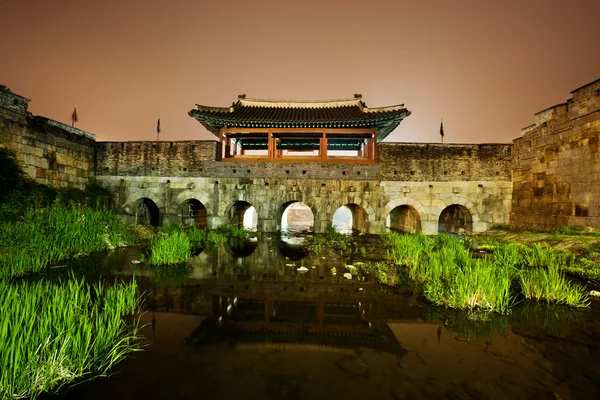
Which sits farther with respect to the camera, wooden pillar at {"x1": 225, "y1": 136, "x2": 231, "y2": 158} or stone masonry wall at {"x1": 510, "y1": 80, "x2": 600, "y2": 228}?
wooden pillar at {"x1": 225, "y1": 136, "x2": 231, "y2": 158}

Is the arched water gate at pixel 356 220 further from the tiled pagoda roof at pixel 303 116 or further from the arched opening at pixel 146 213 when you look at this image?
the arched opening at pixel 146 213

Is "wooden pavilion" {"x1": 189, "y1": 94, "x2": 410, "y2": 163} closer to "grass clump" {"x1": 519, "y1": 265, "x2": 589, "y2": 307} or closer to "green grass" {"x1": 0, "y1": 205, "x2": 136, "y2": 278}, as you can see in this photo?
"green grass" {"x1": 0, "y1": 205, "x2": 136, "y2": 278}

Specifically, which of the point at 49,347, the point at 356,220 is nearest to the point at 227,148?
the point at 356,220

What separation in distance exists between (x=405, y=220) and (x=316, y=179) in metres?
7.95

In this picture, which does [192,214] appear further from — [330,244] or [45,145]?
[330,244]

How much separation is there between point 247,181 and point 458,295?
12.4 meters

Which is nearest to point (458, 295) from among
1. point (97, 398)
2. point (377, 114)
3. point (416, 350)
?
point (416, 350)

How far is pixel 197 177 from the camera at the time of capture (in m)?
15.4

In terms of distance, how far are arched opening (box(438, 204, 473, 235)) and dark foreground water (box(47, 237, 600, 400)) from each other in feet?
37.0

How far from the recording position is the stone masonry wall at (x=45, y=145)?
37.2 ft

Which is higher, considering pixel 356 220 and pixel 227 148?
pixel 227 148

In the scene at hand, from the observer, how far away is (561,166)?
11.4 meters

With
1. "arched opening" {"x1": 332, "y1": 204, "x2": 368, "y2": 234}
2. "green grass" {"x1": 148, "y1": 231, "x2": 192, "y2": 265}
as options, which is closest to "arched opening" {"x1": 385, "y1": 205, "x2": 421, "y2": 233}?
"arched opening" {"x1": 332, "y1": 204, "x2": 368, "y2": 234}

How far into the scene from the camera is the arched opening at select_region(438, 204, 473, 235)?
1508cm
